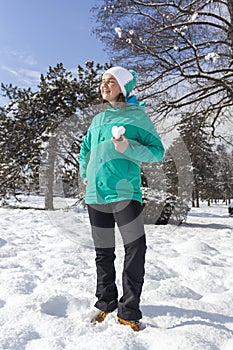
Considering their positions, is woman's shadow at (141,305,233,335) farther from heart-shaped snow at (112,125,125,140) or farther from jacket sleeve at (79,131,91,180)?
heart-shaped snow at (112,125,125,140)

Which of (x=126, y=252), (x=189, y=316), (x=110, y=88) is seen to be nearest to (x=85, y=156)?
(x=110, y=88)

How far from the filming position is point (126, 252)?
177cm

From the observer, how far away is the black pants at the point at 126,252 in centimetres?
169

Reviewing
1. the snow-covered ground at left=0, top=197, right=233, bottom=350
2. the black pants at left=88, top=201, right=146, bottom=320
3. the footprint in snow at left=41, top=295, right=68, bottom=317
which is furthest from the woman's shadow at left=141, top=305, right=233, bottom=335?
the footprint in snow at left=41, top=295, right=68, bottom=317

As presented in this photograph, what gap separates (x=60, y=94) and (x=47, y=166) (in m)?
2.76

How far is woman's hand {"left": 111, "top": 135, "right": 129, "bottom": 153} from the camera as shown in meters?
1.67

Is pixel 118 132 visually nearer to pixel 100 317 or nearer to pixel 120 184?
pixel 120 184

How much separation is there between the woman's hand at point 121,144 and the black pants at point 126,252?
314 millimetres

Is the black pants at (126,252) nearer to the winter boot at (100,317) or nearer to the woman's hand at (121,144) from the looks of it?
the winter boot at (100,317)

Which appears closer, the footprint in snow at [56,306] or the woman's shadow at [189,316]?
the woman's shadow at [189,316]

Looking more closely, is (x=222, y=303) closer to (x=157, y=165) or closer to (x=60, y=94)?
(x=157, y=165)

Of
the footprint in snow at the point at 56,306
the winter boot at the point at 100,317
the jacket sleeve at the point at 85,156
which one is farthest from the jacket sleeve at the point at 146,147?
the footprint in snow at the point at 56,306

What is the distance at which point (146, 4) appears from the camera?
5488 mm

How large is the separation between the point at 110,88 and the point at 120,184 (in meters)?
0.64
